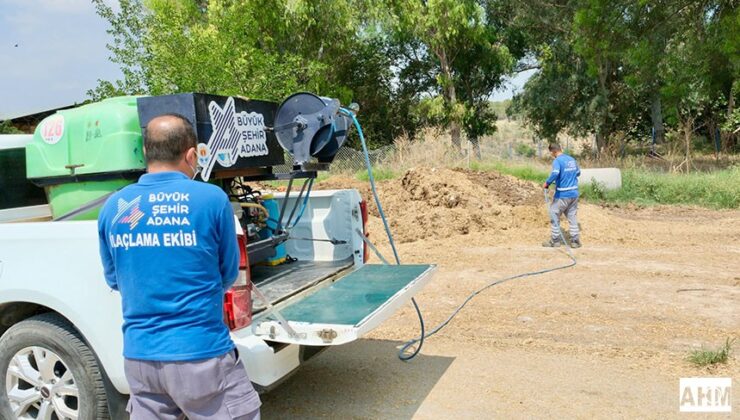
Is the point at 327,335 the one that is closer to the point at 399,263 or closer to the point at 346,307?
the point at 346,307

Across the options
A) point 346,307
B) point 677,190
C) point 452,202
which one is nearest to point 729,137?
point 677,190

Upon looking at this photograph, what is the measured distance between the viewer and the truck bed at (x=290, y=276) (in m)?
Answer: 3.97

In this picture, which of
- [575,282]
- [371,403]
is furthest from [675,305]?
[371,403]

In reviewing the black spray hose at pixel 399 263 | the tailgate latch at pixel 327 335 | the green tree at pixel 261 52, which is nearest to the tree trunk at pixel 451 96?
the green tree at pixel 261 52

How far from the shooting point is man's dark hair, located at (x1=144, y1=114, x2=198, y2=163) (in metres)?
2.35

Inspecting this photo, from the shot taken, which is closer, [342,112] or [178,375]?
[178,375]

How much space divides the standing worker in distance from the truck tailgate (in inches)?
28.6

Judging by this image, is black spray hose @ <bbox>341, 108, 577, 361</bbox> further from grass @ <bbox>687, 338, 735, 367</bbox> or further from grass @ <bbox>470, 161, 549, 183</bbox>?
grass @ <bbox>470, 161, 549, 183</bbox>

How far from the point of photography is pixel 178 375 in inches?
89.4

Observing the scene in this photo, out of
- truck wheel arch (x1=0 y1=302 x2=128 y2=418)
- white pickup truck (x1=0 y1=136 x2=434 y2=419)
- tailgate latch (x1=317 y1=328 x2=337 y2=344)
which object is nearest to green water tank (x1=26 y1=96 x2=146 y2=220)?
white pickup truck (x1=0 y1=136 x2=434 y2=419)

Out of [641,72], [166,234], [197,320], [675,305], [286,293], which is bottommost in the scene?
[675,305]

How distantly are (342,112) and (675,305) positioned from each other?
4.36 metres

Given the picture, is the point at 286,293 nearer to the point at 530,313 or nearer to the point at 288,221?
the point at 288,221

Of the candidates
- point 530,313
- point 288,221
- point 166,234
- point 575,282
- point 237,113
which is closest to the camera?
point 166,234
